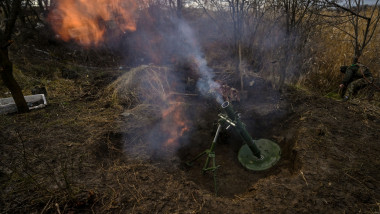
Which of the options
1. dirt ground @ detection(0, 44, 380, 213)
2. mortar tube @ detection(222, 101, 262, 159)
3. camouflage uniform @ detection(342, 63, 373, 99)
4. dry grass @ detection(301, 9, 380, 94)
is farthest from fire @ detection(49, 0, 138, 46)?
camouflage uniform @ detection(342, 63, 373, 99)

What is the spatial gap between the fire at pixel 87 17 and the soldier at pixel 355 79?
445 inches

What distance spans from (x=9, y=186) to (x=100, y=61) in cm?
879

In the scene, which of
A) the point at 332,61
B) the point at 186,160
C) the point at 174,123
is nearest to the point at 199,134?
the point at 174,123

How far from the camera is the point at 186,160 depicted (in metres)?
4.55

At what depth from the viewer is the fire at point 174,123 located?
16.2 feet

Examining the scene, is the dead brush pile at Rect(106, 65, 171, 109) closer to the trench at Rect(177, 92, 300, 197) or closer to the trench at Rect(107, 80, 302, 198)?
the trench at Rect(107, 80, 302, 198)

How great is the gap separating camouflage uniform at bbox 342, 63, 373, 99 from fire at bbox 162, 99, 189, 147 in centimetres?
452

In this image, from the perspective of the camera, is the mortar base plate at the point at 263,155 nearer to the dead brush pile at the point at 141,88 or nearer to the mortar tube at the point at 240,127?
the mortar tube at the point at 240,127

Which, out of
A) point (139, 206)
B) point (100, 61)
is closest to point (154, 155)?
point (139, 206)

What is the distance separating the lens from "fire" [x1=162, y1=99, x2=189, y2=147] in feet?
16.2

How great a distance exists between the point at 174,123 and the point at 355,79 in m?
5.36

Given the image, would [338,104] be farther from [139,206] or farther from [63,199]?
[63,199]

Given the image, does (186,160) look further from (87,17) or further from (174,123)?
(87,17)

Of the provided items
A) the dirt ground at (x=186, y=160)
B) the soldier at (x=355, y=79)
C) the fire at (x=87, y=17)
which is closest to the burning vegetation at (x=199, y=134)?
the dirt ground at (x=186, y=160)
